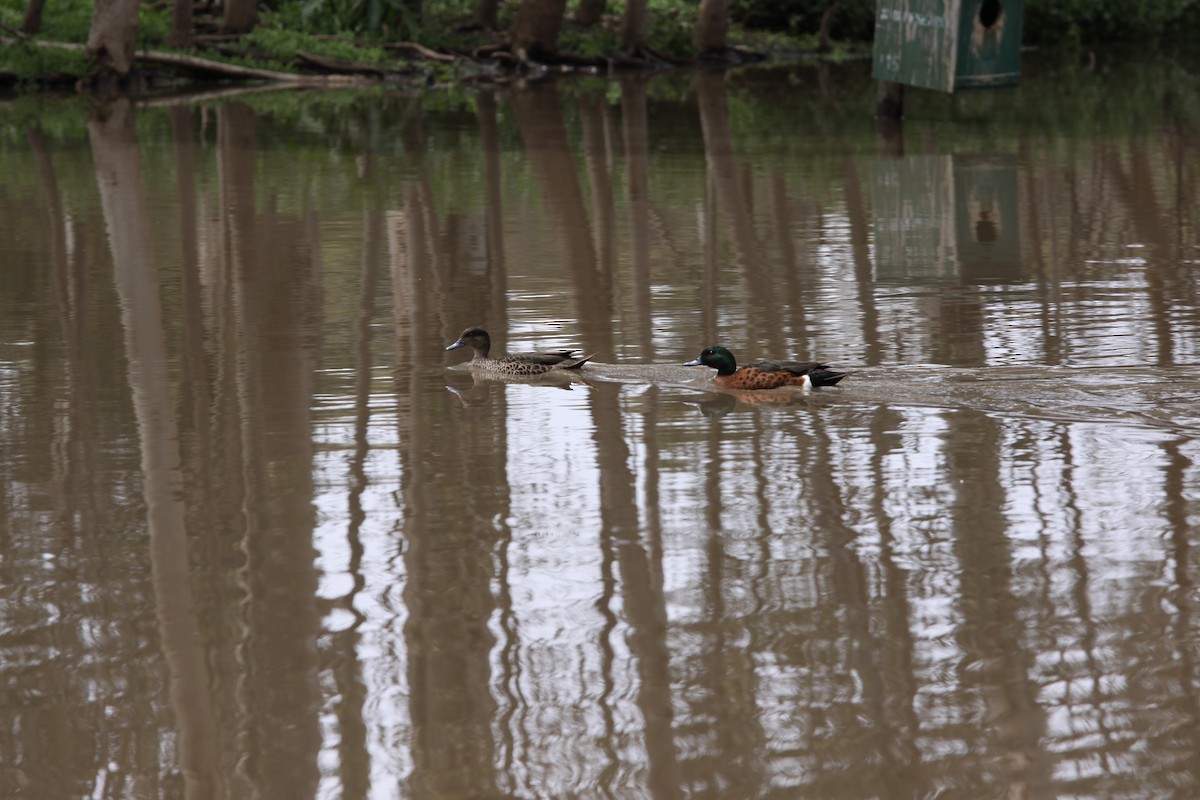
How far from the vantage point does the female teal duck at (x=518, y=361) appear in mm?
11547

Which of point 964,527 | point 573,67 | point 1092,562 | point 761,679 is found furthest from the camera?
point 573,67

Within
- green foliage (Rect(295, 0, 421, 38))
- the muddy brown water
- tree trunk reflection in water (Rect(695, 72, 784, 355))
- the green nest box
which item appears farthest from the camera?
green foliage (Rect(295, 0, 421, 38))

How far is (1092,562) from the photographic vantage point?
776 centimetres

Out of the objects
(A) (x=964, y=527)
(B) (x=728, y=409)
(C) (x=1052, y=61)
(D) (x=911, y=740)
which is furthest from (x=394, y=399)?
(C) (x=1052, y=61)

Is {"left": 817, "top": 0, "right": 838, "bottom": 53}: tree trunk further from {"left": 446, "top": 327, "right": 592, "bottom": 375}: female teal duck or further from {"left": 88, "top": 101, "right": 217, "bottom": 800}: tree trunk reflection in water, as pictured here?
{"left": 446, "top": 327, "right": 592, "bottom": 375}: female teal duck

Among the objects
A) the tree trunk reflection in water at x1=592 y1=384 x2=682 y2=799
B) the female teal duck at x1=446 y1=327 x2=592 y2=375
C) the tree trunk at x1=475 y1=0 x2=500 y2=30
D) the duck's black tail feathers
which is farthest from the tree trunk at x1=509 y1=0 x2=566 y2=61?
the tree trunk reflection in water at x1=592 y1=384 x2=682 y2=799

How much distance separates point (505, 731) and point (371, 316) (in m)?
7.99

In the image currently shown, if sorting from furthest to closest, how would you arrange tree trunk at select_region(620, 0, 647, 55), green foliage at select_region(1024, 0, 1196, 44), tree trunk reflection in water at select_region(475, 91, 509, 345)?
1. green foliage at select_region(1024, 0, 1196, 44)
2. tree trunk at select_region(620, 0, 647, 55)
3. tree trunk reflection in water at select_region(475, 91, 509, 345)

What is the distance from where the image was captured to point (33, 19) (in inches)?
1554

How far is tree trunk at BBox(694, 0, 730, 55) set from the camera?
47.0 meters

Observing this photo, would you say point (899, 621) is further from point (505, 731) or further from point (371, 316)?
point (371, 316)

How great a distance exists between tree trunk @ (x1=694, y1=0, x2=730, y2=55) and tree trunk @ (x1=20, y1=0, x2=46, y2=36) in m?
16.8

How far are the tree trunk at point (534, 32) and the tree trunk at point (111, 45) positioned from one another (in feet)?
32.4

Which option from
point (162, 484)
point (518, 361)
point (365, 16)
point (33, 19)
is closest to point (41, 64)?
point (33, 19)
